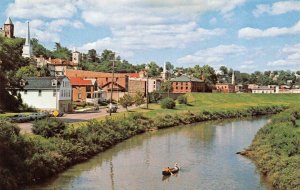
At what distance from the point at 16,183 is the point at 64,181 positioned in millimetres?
4730

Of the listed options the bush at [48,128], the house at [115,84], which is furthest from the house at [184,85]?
the bush at [48,128]

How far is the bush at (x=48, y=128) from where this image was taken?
4341cm

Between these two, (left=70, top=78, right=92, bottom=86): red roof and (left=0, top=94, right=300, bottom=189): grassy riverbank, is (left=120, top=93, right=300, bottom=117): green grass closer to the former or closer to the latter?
(left=70, top=78, right=92, bottom=86): red roof

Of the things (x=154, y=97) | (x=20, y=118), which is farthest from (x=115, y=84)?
(x=20, y=118)

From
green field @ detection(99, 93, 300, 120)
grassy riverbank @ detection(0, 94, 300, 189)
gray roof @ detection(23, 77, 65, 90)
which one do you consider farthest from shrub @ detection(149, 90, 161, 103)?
gray roof @ detection(23, 77, 65, 90)

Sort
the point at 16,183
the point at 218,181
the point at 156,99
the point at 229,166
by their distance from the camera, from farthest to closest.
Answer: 1. the point at 156,99
2. the point at 229,166
3. the point at 218,181
4. the point at 16,183

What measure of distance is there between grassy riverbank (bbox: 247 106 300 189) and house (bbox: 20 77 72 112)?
36.0 m

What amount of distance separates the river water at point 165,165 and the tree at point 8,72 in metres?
17.1

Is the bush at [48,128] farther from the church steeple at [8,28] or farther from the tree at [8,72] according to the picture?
the church steeple at [8,28]

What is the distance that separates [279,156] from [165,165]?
10.5 metres

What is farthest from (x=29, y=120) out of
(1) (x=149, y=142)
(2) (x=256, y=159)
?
(2) (x=256, y=159)

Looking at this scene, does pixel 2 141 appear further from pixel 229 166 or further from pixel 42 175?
pixel 229 166

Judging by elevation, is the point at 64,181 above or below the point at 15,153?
below

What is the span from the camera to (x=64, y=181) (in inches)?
1430
